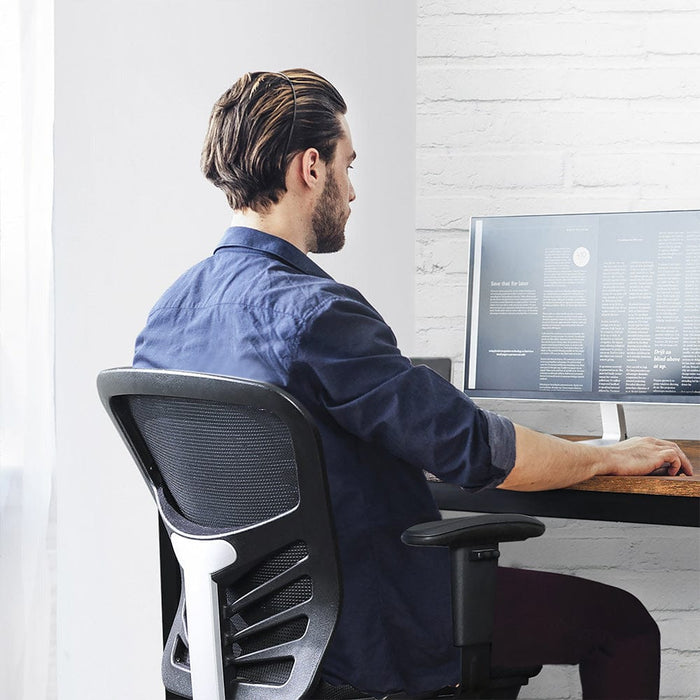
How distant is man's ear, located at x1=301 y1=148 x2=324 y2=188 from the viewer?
4.59ft

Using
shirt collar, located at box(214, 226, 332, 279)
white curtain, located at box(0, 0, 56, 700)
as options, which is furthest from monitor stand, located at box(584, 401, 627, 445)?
white curtain, located at box(0, 0, 56, 700)

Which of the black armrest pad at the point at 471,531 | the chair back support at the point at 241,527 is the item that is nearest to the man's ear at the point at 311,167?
the chair back support at the point at 241,527

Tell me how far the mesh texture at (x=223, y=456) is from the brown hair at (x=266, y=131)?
0.36 metres

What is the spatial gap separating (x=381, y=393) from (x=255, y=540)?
22 centimetres

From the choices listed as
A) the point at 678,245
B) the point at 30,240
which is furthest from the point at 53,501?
the point at 678,245

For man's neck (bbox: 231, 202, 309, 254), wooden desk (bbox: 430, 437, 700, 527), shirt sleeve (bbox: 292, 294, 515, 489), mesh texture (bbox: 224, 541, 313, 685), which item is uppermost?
man's neck (bbox: 231, 202, 309, 254)

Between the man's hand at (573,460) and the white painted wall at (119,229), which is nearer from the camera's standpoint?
the man's hand at (573,460)

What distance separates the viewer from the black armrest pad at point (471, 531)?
118cm

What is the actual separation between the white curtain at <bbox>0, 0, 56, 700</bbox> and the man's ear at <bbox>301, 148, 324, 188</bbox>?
1.54 ft

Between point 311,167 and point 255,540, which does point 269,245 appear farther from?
point 255,540

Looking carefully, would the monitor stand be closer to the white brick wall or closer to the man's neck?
the white brick wall

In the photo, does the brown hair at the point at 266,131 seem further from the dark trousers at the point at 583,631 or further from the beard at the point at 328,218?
the dark trousers at the point at 583,631

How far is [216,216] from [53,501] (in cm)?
67

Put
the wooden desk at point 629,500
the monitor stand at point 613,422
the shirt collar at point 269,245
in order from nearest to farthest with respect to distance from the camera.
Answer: the shirt collar at point 269,245, the wooden desk at point 629,500, the monitor stand at point 613,422
